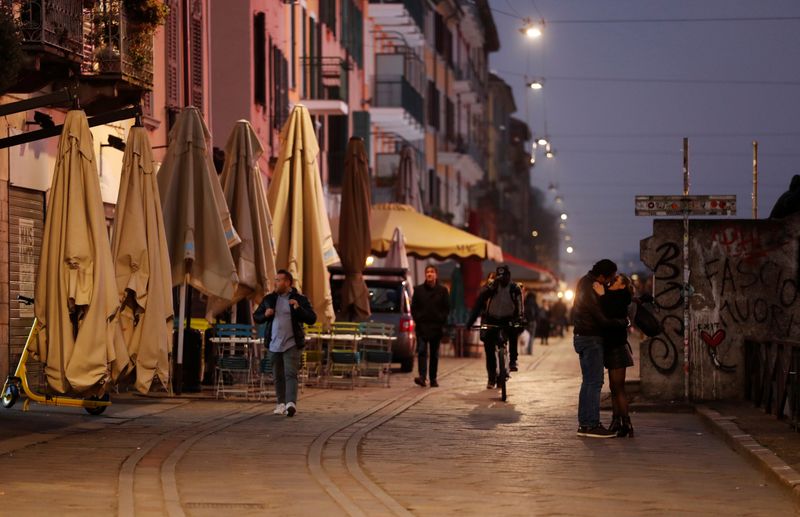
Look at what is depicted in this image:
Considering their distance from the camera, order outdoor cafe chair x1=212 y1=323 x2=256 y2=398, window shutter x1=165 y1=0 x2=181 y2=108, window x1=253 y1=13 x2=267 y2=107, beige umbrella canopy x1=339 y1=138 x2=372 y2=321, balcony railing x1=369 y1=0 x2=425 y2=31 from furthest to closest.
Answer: balcony railing x1=369 y1=0 x2=425 y2=31 < window x1=253 y1=13 x2=267 y2=107 < window shutter x1=165 y1=0 x2=181 y2=108 < beige umbrella canopy x1=339 y1=138 x2=372 y2=321 < outdoor cafe chair x1=212 y1=323 x2=256 y2=398

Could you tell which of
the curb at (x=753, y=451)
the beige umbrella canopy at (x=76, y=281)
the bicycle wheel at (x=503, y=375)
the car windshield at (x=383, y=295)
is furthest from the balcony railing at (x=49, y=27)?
the car windshield at (x=383, y=295)

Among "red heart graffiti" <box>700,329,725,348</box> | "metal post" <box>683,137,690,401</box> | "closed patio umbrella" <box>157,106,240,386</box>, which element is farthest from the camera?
"red heart graffiti" <box>700,329,725,348</box>

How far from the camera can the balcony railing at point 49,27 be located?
18.8 meters

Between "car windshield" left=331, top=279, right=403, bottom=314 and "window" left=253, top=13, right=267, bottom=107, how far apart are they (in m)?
6.99

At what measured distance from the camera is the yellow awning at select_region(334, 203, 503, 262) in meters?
35.7

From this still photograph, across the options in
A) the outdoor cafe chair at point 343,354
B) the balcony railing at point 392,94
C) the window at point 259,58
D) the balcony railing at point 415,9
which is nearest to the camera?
the outdoor cafe chair at point 343,354

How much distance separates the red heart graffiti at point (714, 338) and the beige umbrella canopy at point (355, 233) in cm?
740

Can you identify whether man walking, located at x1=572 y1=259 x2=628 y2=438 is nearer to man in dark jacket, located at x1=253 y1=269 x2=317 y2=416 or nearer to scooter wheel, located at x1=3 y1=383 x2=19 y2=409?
man in dark jacket, located at x1=253 y1=269 x2=317 y2=416

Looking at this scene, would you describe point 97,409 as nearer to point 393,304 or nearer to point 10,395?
point 10,395

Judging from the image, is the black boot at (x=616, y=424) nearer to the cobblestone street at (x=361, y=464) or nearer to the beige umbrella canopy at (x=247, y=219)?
the cobblestone street at (x=361, y=464)

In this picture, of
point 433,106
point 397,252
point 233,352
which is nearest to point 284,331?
point 233,352

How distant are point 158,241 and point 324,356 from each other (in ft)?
34.8

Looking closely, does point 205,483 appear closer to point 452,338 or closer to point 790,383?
point 790,383

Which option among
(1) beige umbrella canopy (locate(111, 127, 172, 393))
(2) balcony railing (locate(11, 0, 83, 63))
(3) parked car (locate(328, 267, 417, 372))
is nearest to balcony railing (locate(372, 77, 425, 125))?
(3) parked car (locate(328, 267, 417, 372))
